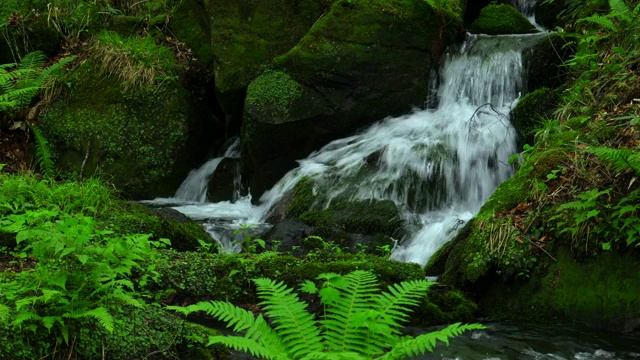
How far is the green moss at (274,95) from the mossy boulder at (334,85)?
0.02 m

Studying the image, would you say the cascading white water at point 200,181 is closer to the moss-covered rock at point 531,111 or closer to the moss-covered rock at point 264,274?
the moss-covered rock at point 531,111

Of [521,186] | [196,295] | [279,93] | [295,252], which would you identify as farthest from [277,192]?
[196,295]

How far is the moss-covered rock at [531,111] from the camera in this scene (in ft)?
28.4

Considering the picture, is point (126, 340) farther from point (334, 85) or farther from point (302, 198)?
point (334, 85)

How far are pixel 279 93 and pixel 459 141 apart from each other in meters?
2.89

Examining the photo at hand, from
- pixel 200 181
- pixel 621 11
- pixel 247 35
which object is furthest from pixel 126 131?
pixel 621 11

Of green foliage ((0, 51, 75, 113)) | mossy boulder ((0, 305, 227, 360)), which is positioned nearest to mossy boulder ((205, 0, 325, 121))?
green foliage ((0, 51, 75, 113))

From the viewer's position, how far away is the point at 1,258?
5266mm

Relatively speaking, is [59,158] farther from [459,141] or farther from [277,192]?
[459,141]

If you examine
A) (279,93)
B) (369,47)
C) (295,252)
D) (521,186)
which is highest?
(369,47)

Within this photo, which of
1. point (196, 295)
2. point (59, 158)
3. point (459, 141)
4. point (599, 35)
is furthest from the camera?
point (59, 158)

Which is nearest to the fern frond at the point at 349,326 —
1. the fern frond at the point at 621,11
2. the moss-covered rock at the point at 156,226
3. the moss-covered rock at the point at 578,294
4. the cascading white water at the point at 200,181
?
the moss-covered rock at the point at 578,294

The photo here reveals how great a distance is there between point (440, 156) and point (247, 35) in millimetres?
4189

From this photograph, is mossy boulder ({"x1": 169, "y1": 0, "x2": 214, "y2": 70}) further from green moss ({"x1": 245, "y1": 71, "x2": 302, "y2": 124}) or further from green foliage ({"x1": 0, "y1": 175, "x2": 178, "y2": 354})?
green foliage ({"x1": 0, "y1": 175, "x2": 178, "y2": 354})
